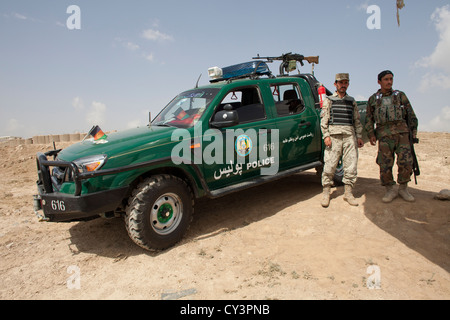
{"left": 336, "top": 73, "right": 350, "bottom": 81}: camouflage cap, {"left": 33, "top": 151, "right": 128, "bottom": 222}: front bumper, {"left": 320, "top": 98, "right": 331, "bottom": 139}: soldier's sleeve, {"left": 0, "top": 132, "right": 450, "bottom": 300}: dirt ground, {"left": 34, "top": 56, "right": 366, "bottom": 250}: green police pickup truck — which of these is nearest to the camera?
{"left": 0, "top": 132, "right": 450, "bottom": 300}: dirt ground

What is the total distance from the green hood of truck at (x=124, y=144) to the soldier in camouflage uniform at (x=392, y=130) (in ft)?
10.4

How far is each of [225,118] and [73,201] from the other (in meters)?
2.01

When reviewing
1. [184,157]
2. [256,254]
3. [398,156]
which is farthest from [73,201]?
[398,156]

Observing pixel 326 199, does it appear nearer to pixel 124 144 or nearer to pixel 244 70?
pixel 244 70

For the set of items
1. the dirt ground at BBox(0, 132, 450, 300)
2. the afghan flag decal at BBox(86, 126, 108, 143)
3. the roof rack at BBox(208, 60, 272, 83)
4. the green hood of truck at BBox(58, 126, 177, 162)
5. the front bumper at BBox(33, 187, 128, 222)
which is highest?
the roof rack at BBox(208, 60, 272, 83)

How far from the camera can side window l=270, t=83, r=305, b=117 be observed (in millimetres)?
5039

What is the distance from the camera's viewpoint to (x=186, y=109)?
4.62m

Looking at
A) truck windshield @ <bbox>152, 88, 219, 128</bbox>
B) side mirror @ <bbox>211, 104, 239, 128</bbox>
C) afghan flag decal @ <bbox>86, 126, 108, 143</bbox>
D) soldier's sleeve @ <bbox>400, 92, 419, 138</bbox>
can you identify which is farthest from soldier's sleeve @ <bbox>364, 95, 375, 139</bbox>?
afghan flag decal @ <bbox>86, 126, 108, 143</bbox>

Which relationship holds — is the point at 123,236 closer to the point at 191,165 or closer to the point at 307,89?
the point at 191,165

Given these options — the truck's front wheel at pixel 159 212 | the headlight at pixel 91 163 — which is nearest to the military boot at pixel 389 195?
the truck's front wheel at pixel 159 212

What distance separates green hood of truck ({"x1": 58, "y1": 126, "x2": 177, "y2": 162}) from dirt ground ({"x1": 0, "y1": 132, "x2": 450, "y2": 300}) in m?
1.26

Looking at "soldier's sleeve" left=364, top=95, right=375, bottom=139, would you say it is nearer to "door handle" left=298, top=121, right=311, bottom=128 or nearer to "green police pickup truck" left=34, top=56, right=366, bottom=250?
"green police pickup truck" left=34, top=56, right=366, bottom=250

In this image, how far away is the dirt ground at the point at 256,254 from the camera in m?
3.08

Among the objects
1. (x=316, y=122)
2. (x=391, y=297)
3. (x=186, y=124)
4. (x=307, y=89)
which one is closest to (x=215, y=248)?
(x=186, y=124)
